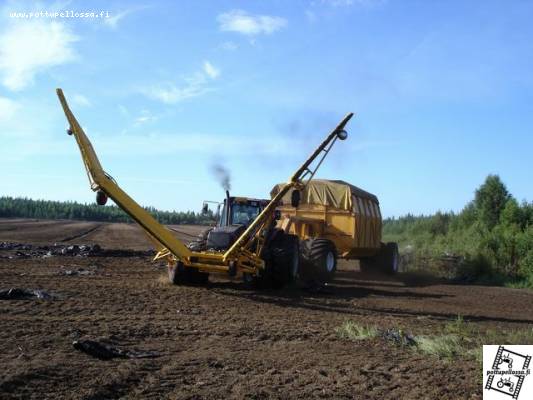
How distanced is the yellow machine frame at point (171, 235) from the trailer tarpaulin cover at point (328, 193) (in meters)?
5.21

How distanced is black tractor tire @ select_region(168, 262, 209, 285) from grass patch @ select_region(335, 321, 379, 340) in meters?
5.09

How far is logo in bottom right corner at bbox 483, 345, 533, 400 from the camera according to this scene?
5887 millimetres

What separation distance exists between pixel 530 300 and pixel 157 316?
10480 mm

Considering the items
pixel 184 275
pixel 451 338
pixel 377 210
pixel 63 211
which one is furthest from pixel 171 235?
pixel 63 211

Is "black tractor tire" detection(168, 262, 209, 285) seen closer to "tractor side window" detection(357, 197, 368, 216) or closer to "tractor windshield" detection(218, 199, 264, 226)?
"tractor windshield" detection(218, 199, 264, 226)

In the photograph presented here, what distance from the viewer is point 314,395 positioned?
5.91 m

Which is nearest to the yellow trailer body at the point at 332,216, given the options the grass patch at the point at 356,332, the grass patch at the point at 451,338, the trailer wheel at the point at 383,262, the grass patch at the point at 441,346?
the trailer wheel at the point at 383,262

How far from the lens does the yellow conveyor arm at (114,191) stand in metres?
12.3

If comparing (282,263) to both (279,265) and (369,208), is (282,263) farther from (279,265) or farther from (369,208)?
A: (369,208)

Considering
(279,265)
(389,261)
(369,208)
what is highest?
(369,208)

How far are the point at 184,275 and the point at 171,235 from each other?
1179mm

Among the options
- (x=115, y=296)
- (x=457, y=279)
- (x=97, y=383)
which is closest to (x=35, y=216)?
(x=457, y=279)

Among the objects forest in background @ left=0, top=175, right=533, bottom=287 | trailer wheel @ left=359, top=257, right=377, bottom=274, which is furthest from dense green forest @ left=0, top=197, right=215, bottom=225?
trailer wheel @ left=359, top=257, right=377, bottom=274

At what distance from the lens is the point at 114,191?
1245 centimetres
